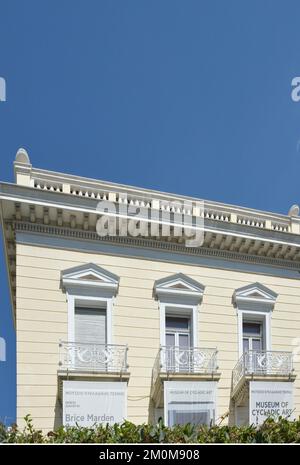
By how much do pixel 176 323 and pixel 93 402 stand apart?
10.0 feet

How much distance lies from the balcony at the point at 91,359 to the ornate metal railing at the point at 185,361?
89cm

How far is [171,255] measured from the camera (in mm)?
14055

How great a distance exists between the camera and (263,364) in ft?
46.0

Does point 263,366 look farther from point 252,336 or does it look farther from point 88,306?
point 88,306

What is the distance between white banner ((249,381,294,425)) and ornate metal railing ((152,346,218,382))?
3.88 ft

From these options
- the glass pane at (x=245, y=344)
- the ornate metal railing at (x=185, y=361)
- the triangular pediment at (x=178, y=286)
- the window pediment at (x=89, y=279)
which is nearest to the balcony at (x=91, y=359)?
the ornate metal railing at (x=185, y=361)

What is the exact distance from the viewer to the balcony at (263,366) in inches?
540

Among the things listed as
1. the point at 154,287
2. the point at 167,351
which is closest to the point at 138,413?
the point at 167,351

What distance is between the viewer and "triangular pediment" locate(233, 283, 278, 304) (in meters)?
14.5

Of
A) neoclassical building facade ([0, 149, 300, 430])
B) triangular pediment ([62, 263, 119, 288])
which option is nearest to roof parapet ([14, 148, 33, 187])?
neoclassical building facade ([0, 149, 300, 430])

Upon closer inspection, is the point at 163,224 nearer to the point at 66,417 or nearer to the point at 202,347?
the point at 202,347
